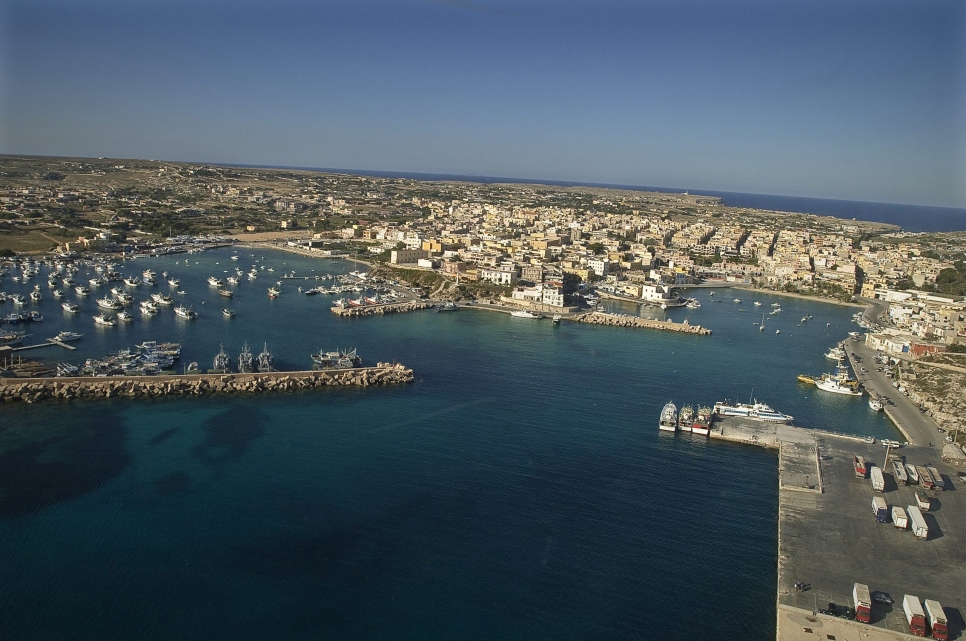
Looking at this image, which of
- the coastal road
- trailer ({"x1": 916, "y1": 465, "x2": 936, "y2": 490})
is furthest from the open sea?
trailer ({"x1": 916, "y1": 465, "x2": 936, "y2": 490})

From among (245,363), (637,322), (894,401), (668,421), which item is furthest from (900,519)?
(637,322)

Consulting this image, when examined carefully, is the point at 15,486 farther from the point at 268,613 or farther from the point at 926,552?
the point at 926,552

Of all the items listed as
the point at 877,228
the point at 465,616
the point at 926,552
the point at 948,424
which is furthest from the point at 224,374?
the point at 877,228

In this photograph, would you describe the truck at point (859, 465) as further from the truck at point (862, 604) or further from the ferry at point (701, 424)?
the truck at point (862, 604)

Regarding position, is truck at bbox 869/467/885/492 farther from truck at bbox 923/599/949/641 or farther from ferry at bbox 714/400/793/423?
truck at bbox 923/599/949/641

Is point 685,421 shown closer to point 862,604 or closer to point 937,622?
point 862,604

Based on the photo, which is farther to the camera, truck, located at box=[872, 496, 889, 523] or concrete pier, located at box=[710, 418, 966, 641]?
truck, located at box=[872, 496, 889, 523]

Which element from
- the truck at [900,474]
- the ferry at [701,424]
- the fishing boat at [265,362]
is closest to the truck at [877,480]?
the truck at [900,474]
